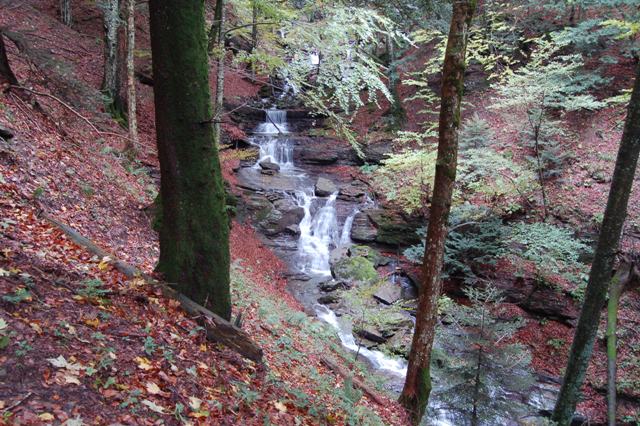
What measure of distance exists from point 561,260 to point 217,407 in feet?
38.5

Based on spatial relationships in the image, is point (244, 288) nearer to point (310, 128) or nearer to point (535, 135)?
point (535, 135)

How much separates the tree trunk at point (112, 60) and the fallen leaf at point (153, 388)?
10776 millimetres

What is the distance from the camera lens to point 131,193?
9727mm

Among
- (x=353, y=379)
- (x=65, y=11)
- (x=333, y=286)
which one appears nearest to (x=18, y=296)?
(x=353, y=379)

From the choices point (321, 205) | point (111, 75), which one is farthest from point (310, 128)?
point (111, 75)

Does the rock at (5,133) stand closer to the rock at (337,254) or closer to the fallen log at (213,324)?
the fallen log at (213,324)

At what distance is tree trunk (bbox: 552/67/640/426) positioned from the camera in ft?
21.2

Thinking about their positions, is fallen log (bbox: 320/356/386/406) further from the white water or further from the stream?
the white water

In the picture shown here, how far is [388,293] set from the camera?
13742 millimetres

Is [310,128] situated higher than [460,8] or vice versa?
[460,8]

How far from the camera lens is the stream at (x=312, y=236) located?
10008 mm

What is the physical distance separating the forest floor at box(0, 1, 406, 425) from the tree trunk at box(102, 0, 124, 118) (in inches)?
156

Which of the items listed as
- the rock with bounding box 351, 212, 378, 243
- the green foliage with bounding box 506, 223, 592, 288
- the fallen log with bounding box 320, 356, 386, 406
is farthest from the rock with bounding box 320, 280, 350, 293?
the fallen log with bounding box 320, 356, 386, 406

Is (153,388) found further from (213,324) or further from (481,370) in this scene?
(481,370)
